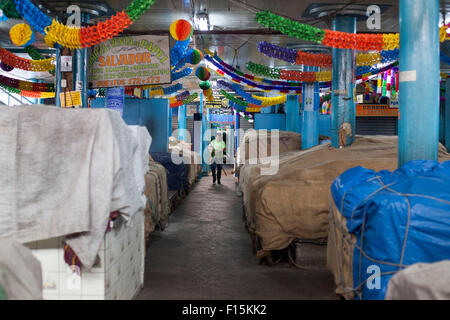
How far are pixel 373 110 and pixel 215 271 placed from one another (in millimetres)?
15038

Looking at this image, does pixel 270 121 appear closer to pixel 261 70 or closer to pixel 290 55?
pixel 261 70

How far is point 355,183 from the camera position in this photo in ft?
13.6

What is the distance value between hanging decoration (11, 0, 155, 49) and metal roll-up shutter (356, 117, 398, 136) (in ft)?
51.0

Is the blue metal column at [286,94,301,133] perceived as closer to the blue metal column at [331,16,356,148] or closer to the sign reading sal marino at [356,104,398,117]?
the sign reading sal marino at [356,104,398,117]

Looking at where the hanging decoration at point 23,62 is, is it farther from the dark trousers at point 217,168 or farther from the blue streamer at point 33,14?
the dark trousers at point 217,168

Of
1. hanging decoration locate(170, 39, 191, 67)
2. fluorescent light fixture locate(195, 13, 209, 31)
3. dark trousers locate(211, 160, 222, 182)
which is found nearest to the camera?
hanging decoration locate(170, 39, 191, 67)

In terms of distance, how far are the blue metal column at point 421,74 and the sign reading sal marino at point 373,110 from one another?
14302 mm

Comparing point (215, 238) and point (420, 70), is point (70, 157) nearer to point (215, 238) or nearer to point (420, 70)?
point (420, 70)

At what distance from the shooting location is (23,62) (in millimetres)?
9148

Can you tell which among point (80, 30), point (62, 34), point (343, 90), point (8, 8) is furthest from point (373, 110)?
point (8, 8)

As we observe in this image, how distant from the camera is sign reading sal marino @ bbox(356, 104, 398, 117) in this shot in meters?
18.5

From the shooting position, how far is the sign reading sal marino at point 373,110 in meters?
18.5

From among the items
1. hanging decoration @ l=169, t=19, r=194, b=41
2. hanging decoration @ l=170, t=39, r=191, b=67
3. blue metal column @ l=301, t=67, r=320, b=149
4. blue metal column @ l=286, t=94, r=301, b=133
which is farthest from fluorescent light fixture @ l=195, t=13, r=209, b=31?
blue metal column @ l=286, t=94, r=301, b=133

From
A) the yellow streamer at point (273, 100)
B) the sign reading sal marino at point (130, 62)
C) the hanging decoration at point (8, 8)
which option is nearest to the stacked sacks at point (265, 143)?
the yellow streamer at point (273, 100)
